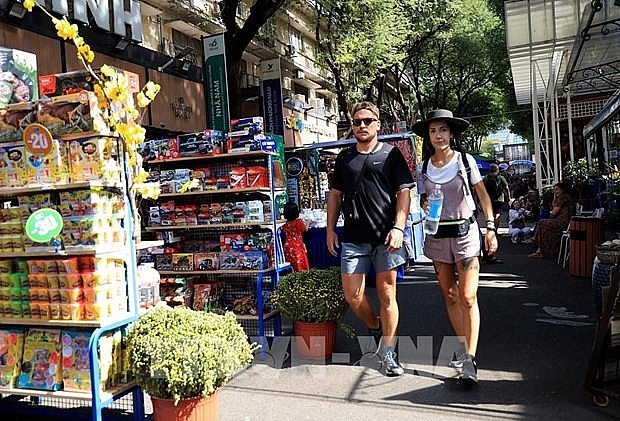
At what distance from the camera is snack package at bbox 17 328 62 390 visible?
3.62m

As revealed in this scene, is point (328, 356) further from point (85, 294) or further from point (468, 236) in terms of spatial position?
point (85, 294)

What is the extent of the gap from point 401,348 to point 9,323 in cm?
323

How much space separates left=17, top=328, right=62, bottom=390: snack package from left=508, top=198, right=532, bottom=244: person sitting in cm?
1157

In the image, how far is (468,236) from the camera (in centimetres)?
418

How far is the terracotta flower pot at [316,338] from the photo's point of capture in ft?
16.1

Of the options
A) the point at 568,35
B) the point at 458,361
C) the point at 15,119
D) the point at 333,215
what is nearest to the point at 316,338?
the point at 333,215

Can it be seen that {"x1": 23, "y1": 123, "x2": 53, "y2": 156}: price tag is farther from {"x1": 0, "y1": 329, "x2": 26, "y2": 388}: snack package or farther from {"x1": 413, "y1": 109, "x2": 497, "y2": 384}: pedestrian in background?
{"x1": 413, "y1": 109, "x2": 497, "y2": 384}: pedestrian in background

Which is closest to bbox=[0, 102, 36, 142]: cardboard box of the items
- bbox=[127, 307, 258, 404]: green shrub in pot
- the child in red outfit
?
bbox=[127, 307, 258, 404]: green shrub in pot

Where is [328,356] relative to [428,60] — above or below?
below

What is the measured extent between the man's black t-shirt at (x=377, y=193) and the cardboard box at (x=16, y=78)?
2528mm

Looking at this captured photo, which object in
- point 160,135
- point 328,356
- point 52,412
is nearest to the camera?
point 52,412

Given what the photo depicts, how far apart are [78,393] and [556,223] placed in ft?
29.9

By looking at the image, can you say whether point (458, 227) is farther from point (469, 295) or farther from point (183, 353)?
point (183, 353)

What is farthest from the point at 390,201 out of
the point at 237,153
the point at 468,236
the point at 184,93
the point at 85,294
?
the point at 184,93
